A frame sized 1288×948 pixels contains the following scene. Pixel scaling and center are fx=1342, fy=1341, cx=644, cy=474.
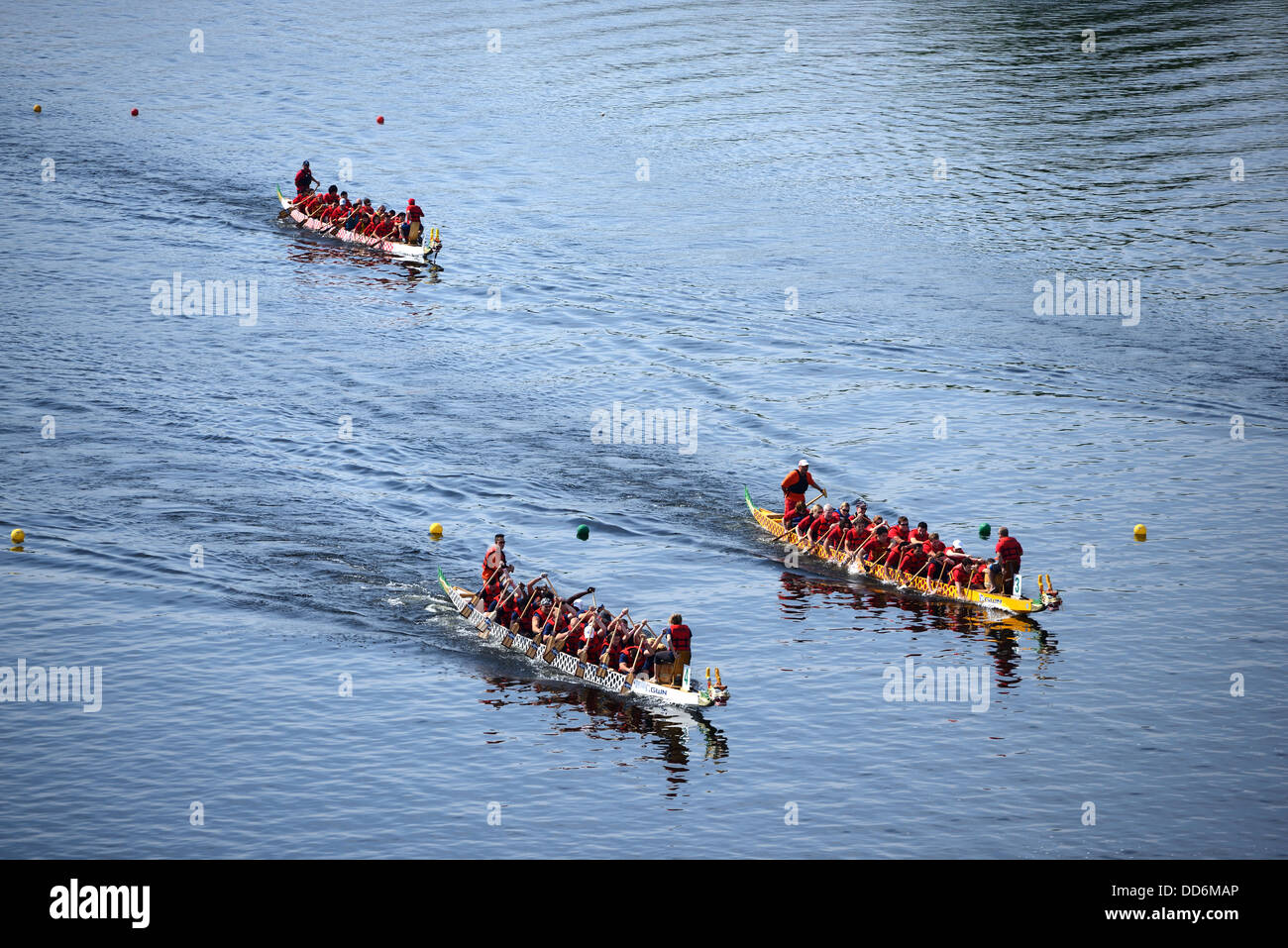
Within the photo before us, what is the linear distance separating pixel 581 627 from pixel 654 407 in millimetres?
21484

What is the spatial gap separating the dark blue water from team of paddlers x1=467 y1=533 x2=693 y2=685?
1093mm

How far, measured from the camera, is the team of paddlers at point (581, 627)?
3516cm

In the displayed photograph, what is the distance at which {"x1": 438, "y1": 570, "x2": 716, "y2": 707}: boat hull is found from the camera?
3494 cm

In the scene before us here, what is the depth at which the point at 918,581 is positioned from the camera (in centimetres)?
4225

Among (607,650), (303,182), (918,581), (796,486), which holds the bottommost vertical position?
(607,650)

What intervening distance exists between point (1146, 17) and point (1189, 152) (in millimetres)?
24785
